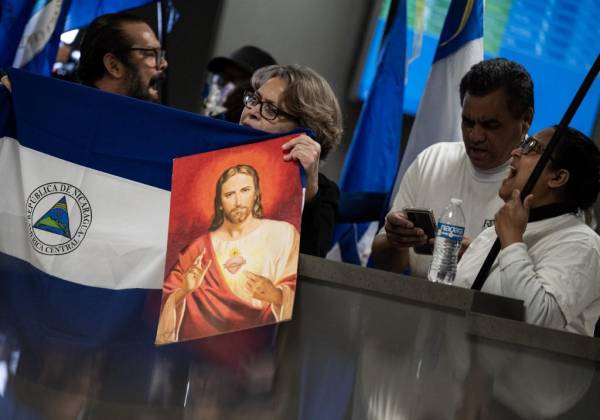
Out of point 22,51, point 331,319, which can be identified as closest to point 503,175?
point 331,319

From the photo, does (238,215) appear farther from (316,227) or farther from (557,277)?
(557,277)

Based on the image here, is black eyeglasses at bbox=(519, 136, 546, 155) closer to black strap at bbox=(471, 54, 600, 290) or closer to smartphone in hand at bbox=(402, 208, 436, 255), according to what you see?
black strap at bbox=(471, 54, 600, 290)

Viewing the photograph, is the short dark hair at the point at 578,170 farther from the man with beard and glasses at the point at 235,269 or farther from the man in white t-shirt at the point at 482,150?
the man with beard and glasses at the point at 235,269

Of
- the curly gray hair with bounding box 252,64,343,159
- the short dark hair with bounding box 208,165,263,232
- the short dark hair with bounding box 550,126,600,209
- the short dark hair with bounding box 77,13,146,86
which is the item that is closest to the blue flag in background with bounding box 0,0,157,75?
the short dark hair with bounding box 77,13,146,86

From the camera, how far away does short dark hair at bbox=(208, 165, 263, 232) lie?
6.46 ft

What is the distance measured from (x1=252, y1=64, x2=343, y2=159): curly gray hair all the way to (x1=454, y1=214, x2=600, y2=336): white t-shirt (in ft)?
2.14

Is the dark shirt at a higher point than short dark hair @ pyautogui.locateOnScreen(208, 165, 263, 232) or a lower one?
lower

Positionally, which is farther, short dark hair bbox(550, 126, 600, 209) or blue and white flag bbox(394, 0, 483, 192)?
blue and white flag bbox(394, 0, 483, 192)

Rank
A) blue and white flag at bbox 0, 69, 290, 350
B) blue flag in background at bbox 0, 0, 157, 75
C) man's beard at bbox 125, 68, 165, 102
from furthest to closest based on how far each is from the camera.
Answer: blue flag in background at bbox 0, 0, 157, 75, man's beard at bbox 125, 68, 165, 102, blue and white flag at bbox 0, 69, 290, 350

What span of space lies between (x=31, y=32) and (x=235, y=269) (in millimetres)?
2334

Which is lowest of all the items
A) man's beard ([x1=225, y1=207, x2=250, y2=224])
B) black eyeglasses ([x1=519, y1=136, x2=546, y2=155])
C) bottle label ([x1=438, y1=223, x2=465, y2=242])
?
man's beard ([x1=225, y1=207, x2=250, y2=224])

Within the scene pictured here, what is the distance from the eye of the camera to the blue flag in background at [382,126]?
4.36 meters

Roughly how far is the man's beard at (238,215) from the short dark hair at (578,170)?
0.97 metres

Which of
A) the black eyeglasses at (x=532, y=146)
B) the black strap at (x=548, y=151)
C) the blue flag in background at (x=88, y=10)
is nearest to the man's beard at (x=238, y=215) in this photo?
the black strap at (x=548, y=151)
